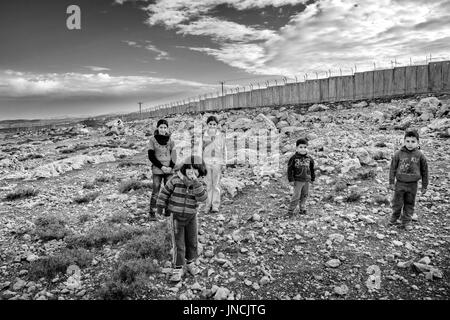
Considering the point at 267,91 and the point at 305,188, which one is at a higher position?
the point at 267,91

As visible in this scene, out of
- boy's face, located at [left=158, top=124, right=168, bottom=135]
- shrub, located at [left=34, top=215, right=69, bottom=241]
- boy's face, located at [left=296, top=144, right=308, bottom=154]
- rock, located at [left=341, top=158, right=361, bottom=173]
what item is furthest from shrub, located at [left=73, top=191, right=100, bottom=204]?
rock, located at [left=341, top=158, right=361, bottom=173]

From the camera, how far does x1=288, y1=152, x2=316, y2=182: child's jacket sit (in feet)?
20.3

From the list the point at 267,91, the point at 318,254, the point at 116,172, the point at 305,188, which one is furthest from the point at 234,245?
the point at 267,91

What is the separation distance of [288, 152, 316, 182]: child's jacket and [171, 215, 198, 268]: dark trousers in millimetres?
2504

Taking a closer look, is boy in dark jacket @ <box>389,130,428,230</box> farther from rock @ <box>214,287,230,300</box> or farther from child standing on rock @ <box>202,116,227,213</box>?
rock @ <box>214,287,230,300</box>

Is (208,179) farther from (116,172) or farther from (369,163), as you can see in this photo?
(116,172)

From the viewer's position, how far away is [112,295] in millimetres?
4016

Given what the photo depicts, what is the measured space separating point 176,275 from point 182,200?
3.52ft

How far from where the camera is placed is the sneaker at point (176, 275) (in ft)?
14.3

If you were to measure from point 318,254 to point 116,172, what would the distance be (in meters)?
9.17

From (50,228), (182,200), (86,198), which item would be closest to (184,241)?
(182,200)

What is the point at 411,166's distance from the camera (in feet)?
18.0
